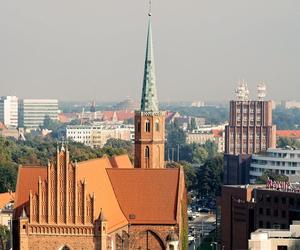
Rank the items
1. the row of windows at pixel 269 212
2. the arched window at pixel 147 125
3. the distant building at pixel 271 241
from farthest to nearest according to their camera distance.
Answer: the row of windows at pixel 269 212 → the arched window at pixel 147 125 → the distant building at pixel 271 241

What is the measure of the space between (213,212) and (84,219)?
80.6 meters

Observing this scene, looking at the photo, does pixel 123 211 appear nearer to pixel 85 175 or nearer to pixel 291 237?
pixel 85 175

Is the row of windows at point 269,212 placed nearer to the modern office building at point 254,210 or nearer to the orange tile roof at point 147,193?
the modern office building at point 254,210

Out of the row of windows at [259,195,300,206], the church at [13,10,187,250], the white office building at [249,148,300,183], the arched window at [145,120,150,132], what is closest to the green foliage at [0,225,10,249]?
the church at [13,10,187,250]

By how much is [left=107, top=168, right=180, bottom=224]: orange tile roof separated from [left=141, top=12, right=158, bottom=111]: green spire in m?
10.4

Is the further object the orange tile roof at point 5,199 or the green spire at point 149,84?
the orange tile roof at point 5,199

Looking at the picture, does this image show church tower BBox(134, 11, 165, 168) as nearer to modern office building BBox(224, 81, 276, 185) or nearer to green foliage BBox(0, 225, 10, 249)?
green foliage BBox(0, 225, 10, 249)

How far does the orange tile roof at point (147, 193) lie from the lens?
76.5m

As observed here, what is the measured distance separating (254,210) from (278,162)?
57.8m

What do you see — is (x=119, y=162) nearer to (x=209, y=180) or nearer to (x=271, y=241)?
(x=271, y=241)

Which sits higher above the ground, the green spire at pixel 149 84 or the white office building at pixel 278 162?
the green spire at pixel 149 84

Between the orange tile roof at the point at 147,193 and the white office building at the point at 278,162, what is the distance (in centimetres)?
7740

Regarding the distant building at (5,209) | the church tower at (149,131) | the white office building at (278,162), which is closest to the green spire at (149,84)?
the church tower at (149,131)

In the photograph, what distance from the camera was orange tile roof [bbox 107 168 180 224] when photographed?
76500 millimetres
